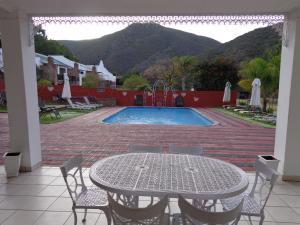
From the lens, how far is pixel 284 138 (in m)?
3.88

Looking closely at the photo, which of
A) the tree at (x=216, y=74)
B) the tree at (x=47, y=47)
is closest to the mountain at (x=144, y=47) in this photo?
the tree at (x=47, y=47)

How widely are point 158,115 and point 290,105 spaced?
1079cm

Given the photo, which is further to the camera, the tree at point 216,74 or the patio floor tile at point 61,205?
the tree at point 216,74

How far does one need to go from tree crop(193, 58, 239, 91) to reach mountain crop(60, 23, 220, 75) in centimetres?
1720

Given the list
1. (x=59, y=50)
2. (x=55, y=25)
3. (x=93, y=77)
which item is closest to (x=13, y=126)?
(x=55, y=25)

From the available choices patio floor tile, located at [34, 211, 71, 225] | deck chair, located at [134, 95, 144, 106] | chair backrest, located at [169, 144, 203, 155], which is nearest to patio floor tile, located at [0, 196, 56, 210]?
patio floor tile, located at [34, 211, 71, 225]

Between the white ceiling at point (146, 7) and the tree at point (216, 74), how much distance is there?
1876 centimetres

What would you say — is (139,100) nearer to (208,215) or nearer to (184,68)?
(184,68)

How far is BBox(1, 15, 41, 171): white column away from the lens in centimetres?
390

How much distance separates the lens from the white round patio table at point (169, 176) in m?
1.94

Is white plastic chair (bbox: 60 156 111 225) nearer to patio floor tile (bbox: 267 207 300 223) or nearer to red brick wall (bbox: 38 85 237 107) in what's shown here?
patio floor tile (bbox: 267 207 300 223)

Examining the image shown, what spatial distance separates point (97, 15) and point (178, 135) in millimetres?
4705

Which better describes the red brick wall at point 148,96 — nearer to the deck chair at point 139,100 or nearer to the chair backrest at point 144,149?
the deck chair at point 139,100

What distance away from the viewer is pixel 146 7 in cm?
368
